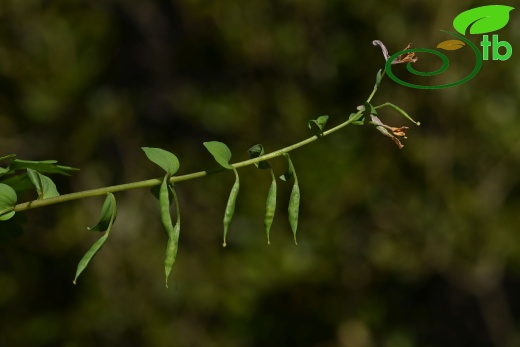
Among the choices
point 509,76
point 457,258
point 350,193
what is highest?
point 509,76

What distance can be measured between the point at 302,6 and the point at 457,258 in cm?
100

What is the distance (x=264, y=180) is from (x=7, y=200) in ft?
6.35

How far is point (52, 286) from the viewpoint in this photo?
2.77 metres

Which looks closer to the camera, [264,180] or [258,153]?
[258,153]

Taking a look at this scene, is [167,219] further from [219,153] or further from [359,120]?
[359,120]

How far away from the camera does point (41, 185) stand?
83cm

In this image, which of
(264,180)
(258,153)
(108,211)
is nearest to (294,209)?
(258,153)

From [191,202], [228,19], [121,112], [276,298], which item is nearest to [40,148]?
[121,112]

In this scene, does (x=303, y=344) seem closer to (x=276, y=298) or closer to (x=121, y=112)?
(x=276, y=298)

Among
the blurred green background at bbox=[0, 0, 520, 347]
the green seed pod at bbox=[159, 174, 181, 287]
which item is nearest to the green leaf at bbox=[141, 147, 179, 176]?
the green seed pod at bbox=[159, 174, 181, 287]

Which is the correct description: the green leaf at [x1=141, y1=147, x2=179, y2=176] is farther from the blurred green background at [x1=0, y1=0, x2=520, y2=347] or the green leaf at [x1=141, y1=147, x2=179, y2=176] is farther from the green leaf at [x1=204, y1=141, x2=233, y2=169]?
the blurred green background at [x1=0, y1=0, x2=520, y2=347]

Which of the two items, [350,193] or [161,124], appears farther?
[161,124]

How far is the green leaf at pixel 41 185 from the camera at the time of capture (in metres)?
0.79

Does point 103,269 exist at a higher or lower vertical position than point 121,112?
lower
